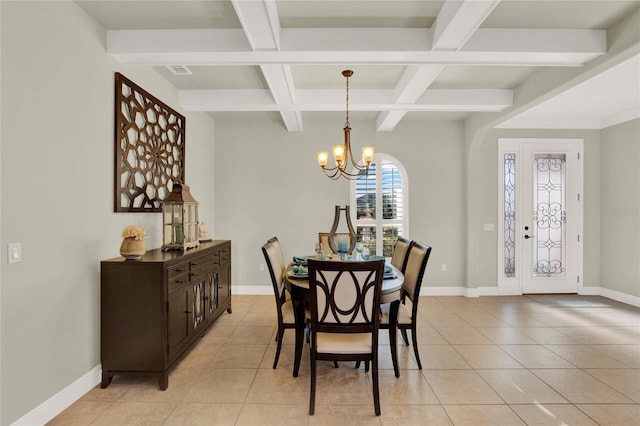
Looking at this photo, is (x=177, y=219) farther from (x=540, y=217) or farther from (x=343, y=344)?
(x=540, y=217)

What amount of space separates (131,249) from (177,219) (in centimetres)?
77

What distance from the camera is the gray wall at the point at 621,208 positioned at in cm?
450

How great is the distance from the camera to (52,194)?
2.11m

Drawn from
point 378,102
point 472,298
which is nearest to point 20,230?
point 378,102

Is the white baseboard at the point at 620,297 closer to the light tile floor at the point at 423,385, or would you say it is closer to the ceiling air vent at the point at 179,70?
the light tile floor at the point at 423,385

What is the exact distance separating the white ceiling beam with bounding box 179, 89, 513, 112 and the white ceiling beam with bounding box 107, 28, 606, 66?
1107mm

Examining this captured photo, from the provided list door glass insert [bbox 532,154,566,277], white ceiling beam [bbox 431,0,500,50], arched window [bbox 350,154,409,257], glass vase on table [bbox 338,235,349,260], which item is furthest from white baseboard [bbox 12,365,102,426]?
door glass insert [bbox 532,154,566,277]

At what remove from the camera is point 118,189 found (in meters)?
2.74

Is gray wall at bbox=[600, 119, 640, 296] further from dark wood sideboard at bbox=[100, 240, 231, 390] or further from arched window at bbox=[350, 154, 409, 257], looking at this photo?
dark wood sideboard at bbox=[100, 240, 231, 390]

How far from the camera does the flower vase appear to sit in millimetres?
2471

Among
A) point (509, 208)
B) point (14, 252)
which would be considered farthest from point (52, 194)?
point (509, 208)

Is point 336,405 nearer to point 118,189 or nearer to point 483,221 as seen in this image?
point 118,189

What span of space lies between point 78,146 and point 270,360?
2245 mm

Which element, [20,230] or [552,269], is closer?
[20,230]
